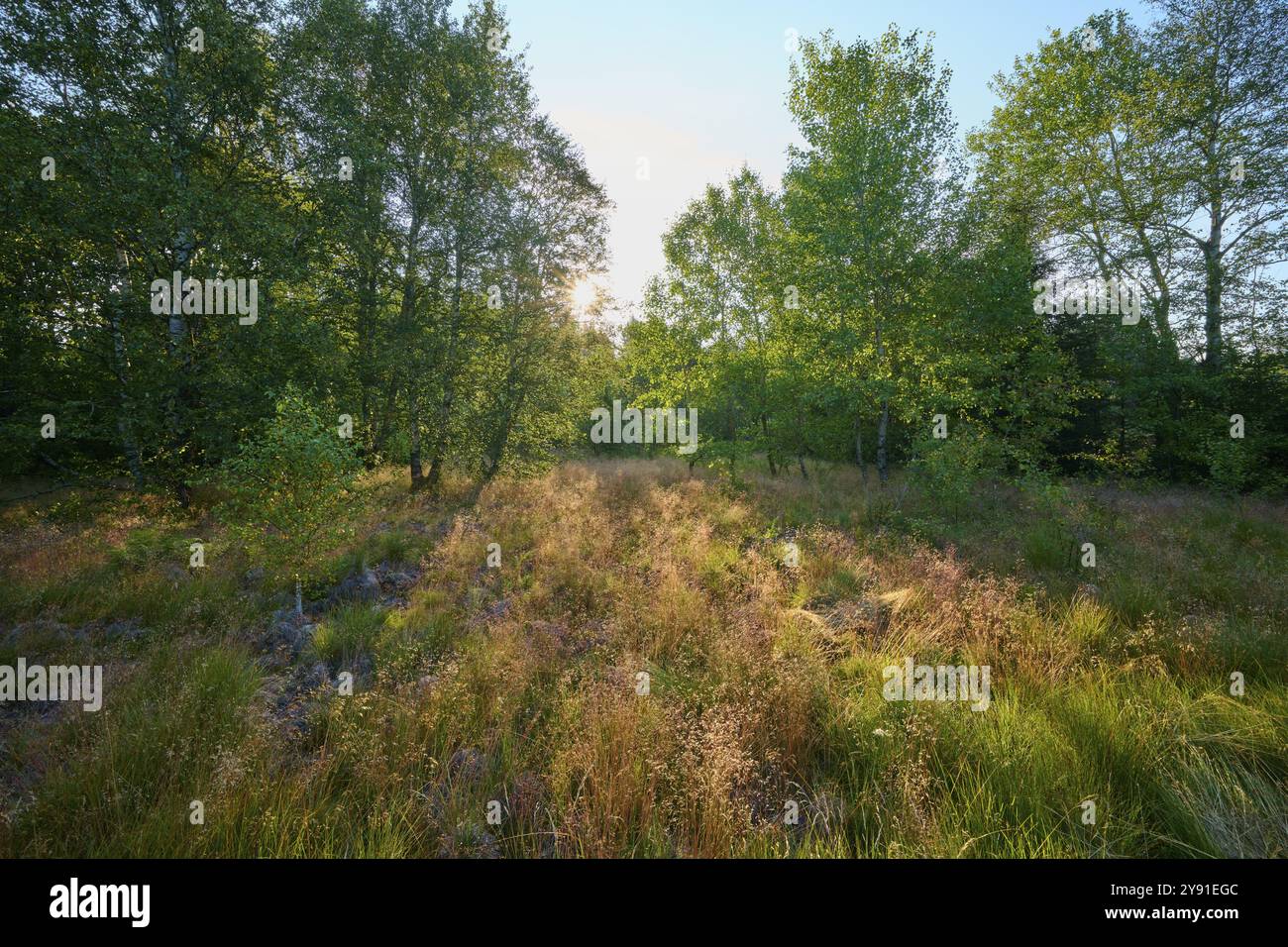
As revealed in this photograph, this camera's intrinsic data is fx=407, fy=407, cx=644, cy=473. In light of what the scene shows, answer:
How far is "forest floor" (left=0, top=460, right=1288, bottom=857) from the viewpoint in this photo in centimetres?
264

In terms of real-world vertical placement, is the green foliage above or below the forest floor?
above

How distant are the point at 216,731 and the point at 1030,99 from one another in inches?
1122

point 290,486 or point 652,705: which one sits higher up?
point 290,486

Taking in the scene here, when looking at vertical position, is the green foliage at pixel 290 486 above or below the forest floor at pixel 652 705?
above

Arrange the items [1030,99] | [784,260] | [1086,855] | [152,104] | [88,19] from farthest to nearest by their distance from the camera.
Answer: [1030,99]
[784,260]
[152,104]
[88,19]
[1086,855]

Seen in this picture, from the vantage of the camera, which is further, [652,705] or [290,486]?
[290,486]

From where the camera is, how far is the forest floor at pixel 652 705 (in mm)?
2639

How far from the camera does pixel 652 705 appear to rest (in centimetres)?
369

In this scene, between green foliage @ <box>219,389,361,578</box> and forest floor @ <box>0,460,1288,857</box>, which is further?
green foliage @ <box>219,389,361,578</box>

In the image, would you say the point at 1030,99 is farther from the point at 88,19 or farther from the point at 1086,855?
the point at 88,19

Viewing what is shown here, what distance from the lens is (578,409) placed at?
1500cm

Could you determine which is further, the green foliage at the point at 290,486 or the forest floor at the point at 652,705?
the green foliage at the point at 290,486

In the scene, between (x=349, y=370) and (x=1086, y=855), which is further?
(x=349, y=370)
